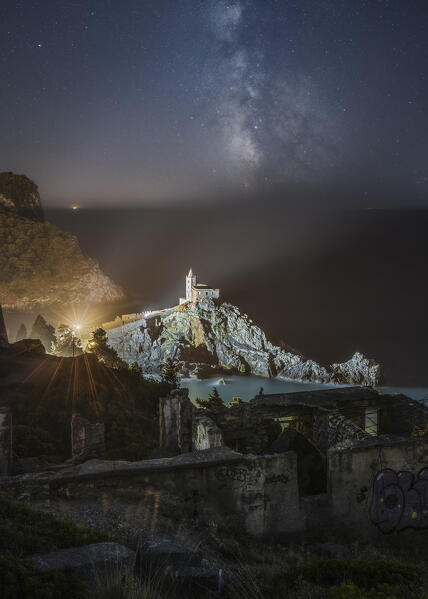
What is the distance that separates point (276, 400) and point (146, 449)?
6.62 metres

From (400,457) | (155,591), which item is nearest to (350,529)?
(400,457)

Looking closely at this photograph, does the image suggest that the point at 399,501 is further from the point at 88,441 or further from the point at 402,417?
the point at 88,441

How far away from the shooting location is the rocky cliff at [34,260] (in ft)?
427

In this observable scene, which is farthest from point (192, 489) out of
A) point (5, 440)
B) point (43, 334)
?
point (43, 334)

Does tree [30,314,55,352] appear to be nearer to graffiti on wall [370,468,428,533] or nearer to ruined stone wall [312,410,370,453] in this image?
ruined stone wall [312,410,370,453]

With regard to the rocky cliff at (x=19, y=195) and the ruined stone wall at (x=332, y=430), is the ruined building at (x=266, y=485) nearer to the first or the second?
the ruined stone wall at (x=332, y=430)

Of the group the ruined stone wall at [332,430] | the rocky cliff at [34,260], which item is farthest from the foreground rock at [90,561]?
the rocky cliff at [34,260]

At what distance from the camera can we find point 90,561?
5285 millimetres

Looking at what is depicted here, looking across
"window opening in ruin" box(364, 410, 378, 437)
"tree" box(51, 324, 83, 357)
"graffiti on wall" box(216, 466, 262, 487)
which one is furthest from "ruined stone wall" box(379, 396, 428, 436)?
"tree" box(51, 324, 83, 357)

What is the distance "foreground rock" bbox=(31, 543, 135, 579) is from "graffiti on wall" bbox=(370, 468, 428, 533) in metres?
9.19

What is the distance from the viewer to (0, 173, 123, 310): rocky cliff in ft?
427

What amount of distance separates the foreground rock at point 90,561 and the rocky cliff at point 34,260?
131 meters

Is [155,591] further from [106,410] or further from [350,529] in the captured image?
[106,410]

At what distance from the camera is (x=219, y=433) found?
564 inches
